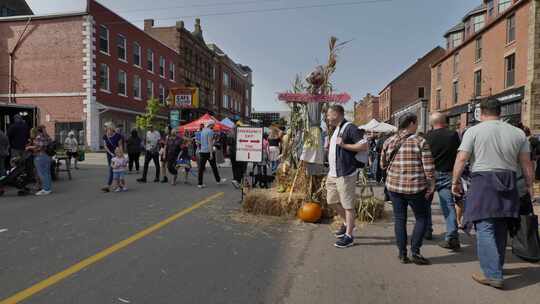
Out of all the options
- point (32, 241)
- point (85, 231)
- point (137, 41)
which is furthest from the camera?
point (137, 41)

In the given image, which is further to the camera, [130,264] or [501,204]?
[130,264]

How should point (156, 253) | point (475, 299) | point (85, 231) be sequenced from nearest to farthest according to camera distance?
point (475, 299) → point (156, 253) → point (85, 231)

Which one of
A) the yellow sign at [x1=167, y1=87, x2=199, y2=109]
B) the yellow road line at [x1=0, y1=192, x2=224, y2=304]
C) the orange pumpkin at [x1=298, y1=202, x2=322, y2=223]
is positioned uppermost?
the yellow sign at [x1=167, y1=87, x2=199, y2=109]

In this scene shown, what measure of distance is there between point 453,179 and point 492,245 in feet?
2.34

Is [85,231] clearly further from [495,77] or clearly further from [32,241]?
[495,77]

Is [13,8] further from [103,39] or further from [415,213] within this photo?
[415,213]

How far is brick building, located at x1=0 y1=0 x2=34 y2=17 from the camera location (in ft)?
124

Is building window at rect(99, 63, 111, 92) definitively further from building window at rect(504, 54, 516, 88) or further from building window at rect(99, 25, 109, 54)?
building window at rect(504, 54, 516, 88)

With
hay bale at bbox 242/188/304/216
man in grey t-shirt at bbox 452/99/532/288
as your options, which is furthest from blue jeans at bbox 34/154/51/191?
man in grey t-shirt at bbox 452/99/532/288

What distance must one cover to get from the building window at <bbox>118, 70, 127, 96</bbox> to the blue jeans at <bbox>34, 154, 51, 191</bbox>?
69.5ft

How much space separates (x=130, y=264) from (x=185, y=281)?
32.3 inches

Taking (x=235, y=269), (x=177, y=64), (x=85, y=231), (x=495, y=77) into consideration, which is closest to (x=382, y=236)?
(x=235, y=269)

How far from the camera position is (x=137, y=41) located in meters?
30.9

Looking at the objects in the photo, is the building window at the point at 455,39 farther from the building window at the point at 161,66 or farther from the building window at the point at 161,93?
the building window at the point at 161,93
